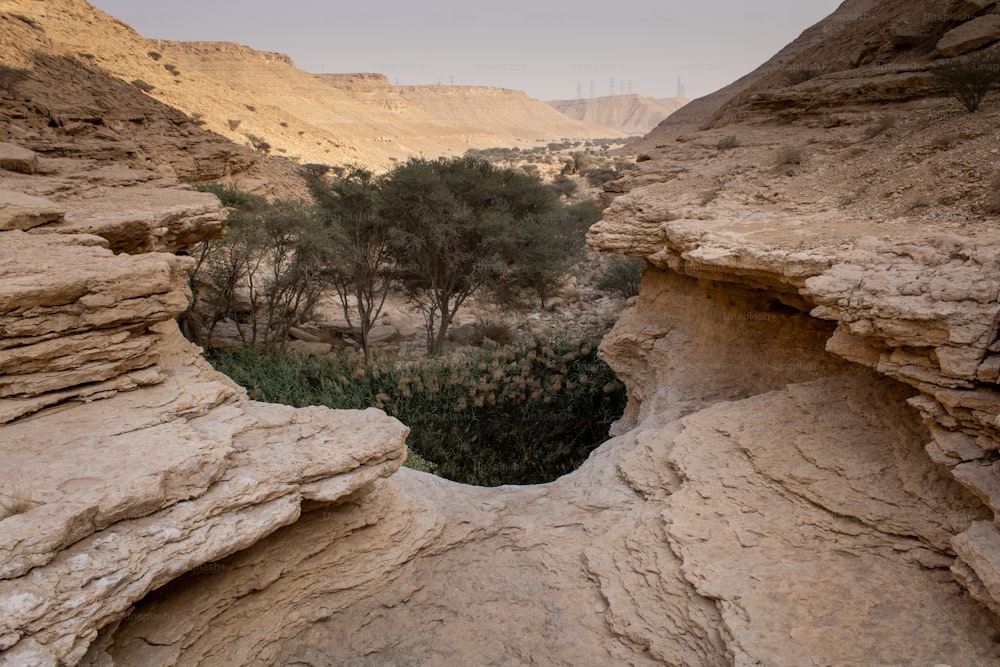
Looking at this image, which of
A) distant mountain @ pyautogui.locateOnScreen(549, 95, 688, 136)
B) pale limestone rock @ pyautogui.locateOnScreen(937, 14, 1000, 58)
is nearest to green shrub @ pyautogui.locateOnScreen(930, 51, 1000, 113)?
pale limestone rock @ pyautogui.locateOnScreen(937, 14, 1000, 58)

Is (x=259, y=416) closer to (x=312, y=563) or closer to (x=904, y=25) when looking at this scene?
(x=312, y=563)

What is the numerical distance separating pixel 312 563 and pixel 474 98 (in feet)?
329

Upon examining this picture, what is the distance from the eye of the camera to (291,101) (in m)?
51.9

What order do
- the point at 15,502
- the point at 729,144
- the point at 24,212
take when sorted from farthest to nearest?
the point at 729,144 < the point at 24,212 < the point at 15,502

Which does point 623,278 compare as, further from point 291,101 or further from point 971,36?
point 291,101

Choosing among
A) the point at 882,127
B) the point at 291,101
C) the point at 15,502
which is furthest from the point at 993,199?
the point at 291,101

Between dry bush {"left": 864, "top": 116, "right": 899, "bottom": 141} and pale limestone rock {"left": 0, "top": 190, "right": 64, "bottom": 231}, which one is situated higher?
dry bush {"left": 864, "top": 116, "right": 899, "bottom": 141}

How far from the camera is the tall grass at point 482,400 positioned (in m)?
6.93

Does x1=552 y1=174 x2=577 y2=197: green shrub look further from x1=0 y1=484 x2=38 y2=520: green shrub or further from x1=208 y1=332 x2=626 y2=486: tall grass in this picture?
Answer: x1=0 y1=484 x2=38 y2=520: green shrub

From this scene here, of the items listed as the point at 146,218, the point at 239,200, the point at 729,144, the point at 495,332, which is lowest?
the point at 495,332

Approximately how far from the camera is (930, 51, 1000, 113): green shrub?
536 centimetres

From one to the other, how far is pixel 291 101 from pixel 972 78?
55.8 metres

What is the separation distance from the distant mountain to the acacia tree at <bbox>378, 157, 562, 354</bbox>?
130 metres

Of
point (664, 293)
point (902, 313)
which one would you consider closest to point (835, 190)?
point (664, 293)
